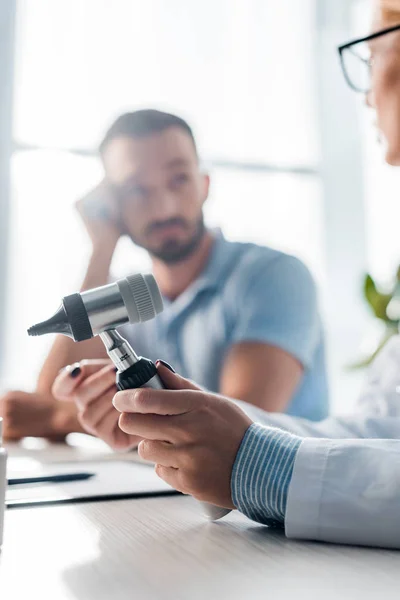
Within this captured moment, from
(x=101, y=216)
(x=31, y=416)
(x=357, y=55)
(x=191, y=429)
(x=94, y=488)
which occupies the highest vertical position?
(x=357, y=55)

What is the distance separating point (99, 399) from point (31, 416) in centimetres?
47

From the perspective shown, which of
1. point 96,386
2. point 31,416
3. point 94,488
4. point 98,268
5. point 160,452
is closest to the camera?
point 160,452

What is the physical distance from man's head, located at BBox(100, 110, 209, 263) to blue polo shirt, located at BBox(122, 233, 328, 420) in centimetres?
26

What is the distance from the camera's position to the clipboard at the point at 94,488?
2.05 feet

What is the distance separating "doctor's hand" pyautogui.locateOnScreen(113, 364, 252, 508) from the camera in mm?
499

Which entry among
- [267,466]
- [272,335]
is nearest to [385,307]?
[272,335]

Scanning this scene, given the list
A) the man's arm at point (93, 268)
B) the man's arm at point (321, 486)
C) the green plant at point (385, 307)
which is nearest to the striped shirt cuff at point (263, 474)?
the man's arm at point (321, 486)

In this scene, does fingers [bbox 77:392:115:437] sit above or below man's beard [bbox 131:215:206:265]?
below

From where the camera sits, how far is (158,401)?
49 centimetres

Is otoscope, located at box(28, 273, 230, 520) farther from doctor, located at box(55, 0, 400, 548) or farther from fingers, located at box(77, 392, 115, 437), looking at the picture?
fingers, located at box(77, 392, 115, 437)

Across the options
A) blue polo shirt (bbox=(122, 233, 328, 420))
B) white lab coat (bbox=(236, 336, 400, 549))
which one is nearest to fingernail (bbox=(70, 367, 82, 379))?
white lab coat (bbox=(236, 336, 400, 549))

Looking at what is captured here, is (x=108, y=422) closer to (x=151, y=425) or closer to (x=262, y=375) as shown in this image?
(x=151, y=425)

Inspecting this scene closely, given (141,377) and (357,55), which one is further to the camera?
(357,55)

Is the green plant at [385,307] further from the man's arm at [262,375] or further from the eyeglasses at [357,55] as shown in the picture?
the eyeglasses at [357,55]
